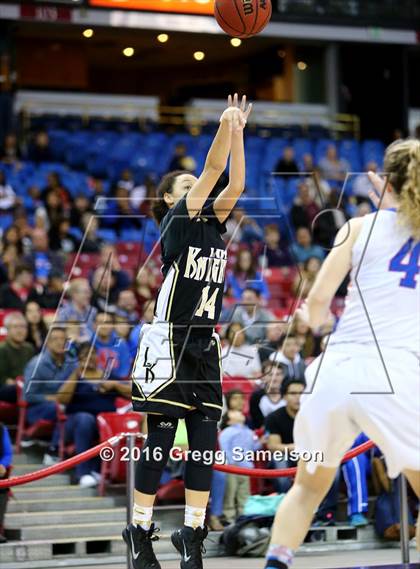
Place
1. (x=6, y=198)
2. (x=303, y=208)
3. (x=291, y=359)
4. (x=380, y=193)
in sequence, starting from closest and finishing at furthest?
1. (x=380, y=193)
2. (x=291, y=359)
3. (x=6, y=198)
4. (x=303, y=208)

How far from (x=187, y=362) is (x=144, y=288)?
6.92 metres

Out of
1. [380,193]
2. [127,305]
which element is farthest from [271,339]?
[380,193]

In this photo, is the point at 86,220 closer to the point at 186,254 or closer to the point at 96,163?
the point at 96,163

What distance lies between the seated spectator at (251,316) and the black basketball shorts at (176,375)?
15.8 feet

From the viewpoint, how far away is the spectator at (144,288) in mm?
12961

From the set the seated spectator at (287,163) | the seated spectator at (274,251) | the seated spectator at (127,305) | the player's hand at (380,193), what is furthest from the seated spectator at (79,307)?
the seated spectator at (287,163)

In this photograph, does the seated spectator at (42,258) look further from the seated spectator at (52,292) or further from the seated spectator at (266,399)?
the seated spectator at (266,399)

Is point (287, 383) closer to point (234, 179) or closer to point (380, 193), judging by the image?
point (234, 179)

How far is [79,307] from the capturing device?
12.2 m

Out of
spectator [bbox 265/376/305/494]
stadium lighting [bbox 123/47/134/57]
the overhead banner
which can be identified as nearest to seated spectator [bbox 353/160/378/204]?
the overhead banner

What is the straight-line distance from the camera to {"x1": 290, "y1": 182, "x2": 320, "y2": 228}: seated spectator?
17219 millimetres

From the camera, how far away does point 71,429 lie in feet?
33.6

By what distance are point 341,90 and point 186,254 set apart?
18.0 m

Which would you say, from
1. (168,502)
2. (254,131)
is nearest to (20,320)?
(168,502)
